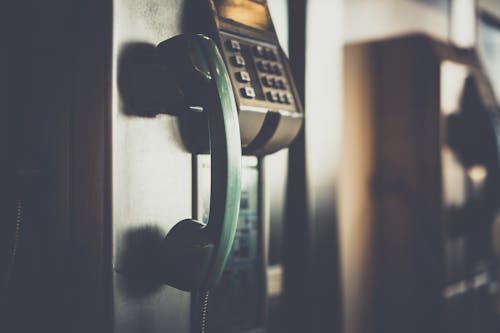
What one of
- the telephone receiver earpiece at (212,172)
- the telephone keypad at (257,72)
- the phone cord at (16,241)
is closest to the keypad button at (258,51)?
the telephone keypad at (257,72)

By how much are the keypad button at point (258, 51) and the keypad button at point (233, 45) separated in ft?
0.11

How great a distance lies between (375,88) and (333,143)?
63 centimetres

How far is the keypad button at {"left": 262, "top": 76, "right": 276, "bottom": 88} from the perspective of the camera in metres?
0.70

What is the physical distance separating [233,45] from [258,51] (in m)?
0.05

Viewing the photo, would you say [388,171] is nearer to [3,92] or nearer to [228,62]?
[228,62]

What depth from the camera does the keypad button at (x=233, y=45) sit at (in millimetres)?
677

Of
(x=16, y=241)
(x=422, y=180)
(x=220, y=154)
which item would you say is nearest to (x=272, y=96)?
(x=220, y=154)

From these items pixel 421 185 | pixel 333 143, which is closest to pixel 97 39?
pixel 333 143

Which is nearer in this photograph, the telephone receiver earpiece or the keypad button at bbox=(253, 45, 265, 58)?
the telephone receiver earpiece

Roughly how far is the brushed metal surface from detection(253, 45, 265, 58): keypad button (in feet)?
0.37

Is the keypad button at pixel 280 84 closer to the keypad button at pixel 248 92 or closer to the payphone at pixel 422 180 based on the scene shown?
the keypad button at pixel 248 92

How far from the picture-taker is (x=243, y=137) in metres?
0.69

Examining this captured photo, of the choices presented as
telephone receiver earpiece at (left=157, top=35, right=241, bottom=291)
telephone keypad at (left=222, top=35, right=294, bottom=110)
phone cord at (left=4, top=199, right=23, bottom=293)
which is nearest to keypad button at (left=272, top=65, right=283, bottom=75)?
telephone keypad at (left=222, top=35, right=294, bottom=110)

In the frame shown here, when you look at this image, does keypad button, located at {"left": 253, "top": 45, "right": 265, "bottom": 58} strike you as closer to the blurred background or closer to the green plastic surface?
the blurred background
